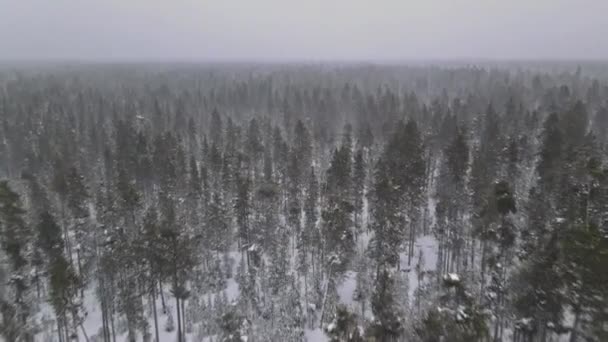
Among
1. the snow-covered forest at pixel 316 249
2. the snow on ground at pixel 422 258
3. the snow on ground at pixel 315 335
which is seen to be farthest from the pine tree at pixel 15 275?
the snow on ground at pixel 422 258

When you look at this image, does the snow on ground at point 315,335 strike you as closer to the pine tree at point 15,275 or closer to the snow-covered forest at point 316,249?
the snow-covered forest at point 316,249

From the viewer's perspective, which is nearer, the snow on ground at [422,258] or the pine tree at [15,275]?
the pine tree at [15,275]

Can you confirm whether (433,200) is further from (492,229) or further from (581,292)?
(581,292)

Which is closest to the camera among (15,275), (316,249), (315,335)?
(15,275)

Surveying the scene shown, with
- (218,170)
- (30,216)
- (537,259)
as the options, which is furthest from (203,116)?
(537,259)

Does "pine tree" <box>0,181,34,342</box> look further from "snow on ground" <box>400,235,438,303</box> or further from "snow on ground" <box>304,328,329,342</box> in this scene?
"snow on ground" <box>400,235,438,303</box>

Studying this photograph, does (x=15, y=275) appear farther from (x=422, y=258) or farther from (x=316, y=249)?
(x=422, y=258)

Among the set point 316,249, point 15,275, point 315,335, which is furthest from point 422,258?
point 15,275

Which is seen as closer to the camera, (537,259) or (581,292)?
(581,292)

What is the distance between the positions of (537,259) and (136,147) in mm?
53951

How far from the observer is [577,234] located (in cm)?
1781

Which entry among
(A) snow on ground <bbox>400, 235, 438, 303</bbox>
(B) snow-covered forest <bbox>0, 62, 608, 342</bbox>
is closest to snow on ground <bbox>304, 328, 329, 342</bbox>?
(B) snow-covered forest <bbox>0, 62, 608, 342</bbox>

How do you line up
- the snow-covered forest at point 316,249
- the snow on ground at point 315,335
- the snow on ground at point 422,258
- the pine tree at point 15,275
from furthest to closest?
the snow on ground at point 422,258
the snow on ground at point 315,335
the pine tree at point 15,275
the snow-covered forest at point 316,249

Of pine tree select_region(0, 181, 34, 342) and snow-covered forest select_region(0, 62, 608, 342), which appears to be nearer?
snow-covered forest select_region(0, 62, 608, 342)
